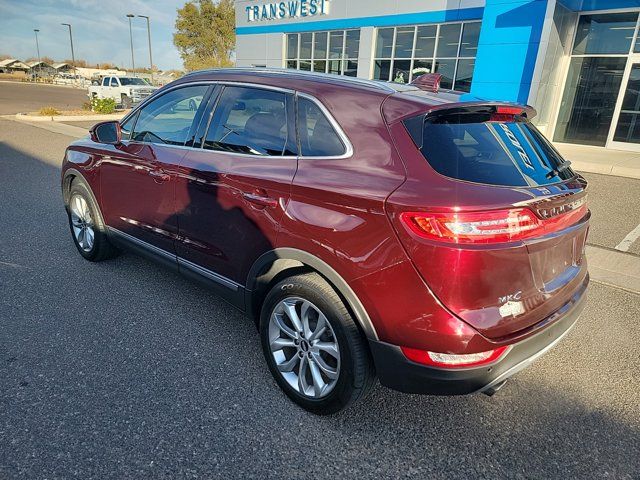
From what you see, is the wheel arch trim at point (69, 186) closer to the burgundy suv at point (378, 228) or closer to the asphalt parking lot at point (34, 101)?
the burgundy suv at point (378, 228)

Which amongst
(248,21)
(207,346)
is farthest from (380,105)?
(248,21)

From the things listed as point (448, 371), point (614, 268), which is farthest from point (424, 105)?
point (614, 268)

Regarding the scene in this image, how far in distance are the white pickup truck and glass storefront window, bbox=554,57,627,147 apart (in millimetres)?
20482

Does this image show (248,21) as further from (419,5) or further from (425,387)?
(425,387)

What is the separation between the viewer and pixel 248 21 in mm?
23562

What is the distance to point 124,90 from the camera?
25.5m

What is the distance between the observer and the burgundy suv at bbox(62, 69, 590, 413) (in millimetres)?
1962

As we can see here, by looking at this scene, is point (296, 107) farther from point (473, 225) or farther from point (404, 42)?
point (404, 42)

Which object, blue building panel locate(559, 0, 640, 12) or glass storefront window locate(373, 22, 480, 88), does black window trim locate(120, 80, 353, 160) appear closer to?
glass storefront window locate(373, 22, 480, 88)

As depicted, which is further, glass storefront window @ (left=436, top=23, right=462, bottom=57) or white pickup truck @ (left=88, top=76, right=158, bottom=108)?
white pickup truck @ (left=88, top=76, right=158, bottom=108)

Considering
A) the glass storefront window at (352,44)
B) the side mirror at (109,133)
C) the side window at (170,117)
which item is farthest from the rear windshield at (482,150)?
the glass storefront window at (352,44)

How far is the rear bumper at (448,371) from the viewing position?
2039mm

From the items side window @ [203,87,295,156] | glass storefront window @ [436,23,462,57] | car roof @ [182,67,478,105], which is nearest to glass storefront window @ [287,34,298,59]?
glass storefront window @ [436,23,462,57]

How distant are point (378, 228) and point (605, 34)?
15.7 metres
